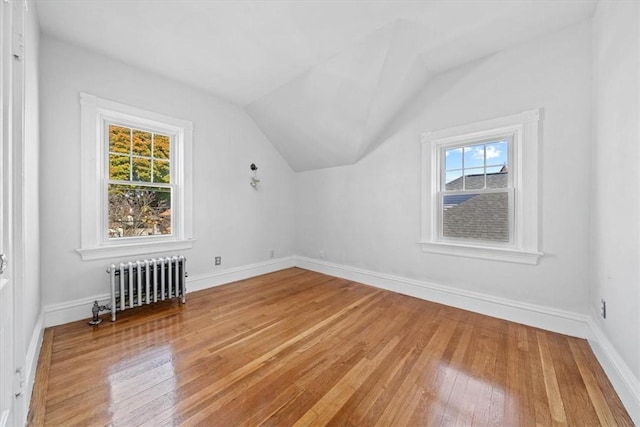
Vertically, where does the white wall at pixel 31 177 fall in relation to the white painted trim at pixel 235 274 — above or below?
above

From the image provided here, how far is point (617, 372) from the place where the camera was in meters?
1.61

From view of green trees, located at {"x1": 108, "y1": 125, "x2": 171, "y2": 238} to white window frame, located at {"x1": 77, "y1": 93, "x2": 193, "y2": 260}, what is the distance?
7 cm

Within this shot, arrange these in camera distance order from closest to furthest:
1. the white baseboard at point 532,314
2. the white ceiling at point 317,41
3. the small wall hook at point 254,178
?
the white baseboard at point 532,314
the white ceiling at point 317,41
the small wall hook at point 254,178

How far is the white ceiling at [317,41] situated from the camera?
211 centimetres

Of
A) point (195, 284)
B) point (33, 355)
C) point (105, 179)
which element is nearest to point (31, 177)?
point (105, 179)

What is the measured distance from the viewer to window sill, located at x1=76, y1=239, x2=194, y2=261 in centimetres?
259

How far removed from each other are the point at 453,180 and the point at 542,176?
800 millimetres

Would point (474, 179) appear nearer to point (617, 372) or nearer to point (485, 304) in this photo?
point (485, 304)

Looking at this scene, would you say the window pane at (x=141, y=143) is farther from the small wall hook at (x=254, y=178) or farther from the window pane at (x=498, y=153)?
the window pane at (x=498, y=153)

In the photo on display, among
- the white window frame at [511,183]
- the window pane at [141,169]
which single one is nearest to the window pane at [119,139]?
the window pane at [141,169]

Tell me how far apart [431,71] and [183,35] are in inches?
106

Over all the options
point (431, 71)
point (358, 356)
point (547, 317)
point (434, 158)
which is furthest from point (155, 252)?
point (547, 317)

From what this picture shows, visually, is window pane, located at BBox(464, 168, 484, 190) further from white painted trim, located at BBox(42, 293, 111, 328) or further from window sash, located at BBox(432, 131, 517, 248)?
white painted trim, located at BBox(42, 293, 111, 328)

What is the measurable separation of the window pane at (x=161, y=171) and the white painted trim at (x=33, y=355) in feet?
5.59
